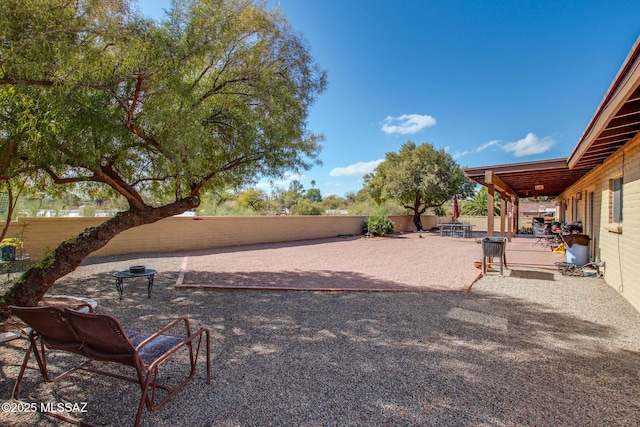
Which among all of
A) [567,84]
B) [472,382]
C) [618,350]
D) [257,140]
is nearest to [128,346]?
[472,382]

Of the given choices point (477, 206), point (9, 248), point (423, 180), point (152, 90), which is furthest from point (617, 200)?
point (477, 206)

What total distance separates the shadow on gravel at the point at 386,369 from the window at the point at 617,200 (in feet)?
9.38

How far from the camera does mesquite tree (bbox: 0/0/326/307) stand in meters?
3.25

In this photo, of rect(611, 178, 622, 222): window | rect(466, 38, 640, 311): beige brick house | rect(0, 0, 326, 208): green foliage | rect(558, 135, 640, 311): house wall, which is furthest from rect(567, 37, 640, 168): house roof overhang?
rect(0, 0, 326, 208): green foliage

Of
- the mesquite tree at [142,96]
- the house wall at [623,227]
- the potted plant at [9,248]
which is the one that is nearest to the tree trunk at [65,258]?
the mesquite tree at [142,96]

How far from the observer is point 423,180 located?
23031 mm

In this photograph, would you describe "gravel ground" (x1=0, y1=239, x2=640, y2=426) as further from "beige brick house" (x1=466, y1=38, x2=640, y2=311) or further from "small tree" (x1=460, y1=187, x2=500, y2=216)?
"small tree" (x1=460, y1=187, x2=500, y2=216)

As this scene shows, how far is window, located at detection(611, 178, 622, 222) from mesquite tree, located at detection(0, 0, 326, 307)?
6.05 m

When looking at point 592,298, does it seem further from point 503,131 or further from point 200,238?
point 503,131

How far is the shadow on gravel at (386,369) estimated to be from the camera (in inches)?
92.0

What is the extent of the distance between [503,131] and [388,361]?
2231cm

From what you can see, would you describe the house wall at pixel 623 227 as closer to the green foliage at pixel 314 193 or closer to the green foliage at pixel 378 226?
the green foliage at pixel 378 226

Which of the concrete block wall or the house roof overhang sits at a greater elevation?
the house roof overhang

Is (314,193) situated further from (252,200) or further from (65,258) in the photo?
(65,258)
